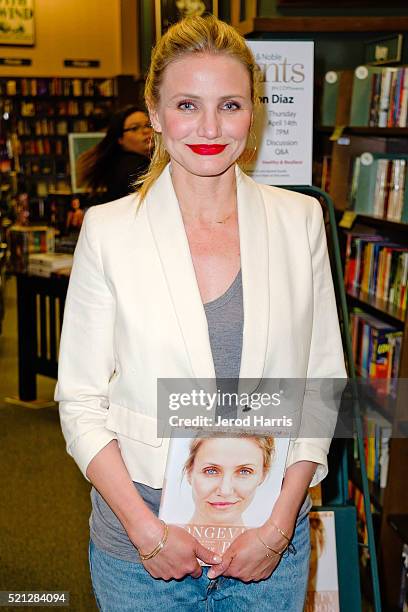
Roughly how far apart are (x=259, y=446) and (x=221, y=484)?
3.7 inches

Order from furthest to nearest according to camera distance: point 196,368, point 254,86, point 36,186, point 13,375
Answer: point 36,186, point 13,375, point 254,86, point 196,368

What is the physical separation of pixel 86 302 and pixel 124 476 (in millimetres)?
314

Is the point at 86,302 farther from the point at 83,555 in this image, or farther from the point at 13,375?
the point at 13,375

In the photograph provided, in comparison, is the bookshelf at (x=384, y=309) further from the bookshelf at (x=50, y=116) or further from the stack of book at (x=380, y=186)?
the bookshelf at (x=50, y=116)

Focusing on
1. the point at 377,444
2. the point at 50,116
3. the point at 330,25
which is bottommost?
the point at 377,444

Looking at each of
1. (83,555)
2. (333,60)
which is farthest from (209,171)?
(333,60)

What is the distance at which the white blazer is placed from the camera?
1391mm

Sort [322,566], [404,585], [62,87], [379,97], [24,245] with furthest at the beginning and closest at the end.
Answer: [62,87], [24,245], [379,97], [404,585], [322,566]

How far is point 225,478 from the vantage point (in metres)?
1.38

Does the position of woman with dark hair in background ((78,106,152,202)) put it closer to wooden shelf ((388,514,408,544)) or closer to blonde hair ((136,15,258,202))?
wooden shelf ((388,514,408,544))

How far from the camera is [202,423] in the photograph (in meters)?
1.42

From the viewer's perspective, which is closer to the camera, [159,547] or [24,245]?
[159,547]

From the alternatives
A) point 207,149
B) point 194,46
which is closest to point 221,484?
point 207,149

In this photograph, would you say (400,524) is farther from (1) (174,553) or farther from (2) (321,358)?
(1) (174,553)
